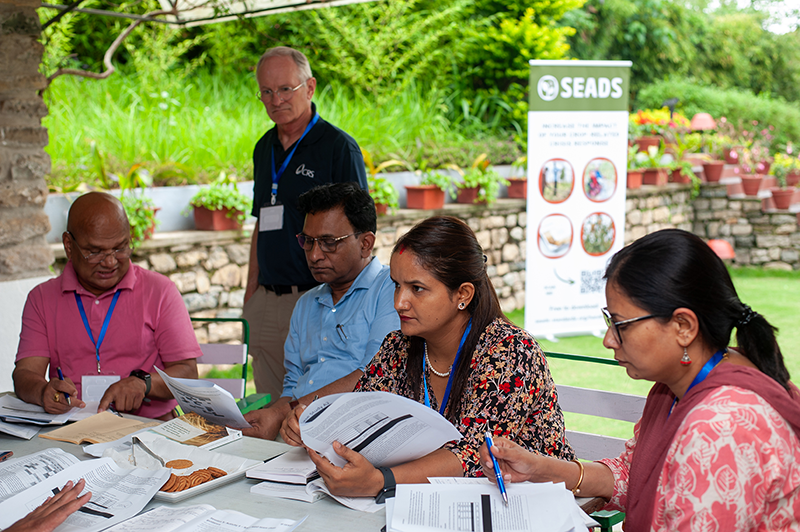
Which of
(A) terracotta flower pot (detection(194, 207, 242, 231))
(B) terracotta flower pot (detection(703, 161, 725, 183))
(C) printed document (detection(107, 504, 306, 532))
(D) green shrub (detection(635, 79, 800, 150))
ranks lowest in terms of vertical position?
(C) printed document (detection(107, 504, 306, 532))

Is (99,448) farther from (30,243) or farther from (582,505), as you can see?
(30,243)

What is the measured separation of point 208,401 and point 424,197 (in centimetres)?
439

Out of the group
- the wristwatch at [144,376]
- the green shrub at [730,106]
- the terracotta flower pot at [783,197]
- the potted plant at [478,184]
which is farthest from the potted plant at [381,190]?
the green shrub at [730,106]

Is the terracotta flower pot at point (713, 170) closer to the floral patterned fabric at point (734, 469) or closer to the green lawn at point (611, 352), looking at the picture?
the green lawn at point (611, 352)

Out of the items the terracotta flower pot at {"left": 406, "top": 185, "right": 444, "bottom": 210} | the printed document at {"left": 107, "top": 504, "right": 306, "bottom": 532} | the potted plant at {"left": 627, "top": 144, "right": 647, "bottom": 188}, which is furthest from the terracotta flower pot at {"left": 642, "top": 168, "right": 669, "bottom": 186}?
the printed document at {"left": 107, "top": 504, "right": 306, "bottom": 532}

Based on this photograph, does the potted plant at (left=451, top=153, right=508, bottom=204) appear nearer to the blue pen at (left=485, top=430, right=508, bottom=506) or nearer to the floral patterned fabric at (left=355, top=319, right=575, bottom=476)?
the floral patterned fabric at (left=355, top=319, right=575, bottom=476)

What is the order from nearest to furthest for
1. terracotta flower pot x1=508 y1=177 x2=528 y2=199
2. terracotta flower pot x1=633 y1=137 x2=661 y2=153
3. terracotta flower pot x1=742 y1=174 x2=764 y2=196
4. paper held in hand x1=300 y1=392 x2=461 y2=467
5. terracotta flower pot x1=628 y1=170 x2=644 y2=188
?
1. paper held in hand x1=300 y1=392 x2=461 y2=467
2. terracotta flower pot x1=508 y1=177 x2=528 y2=199
3. terracotta flower pot x1=628 y1=170 x2=644 y2=188
4. terracotta flower pot x1=633 y1=137 x2=661 y2=153
5. terracotta flower pot x1=742 y1=174 x2=764 y2=196

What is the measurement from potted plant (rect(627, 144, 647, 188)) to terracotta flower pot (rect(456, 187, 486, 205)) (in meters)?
2.26

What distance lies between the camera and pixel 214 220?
A: 4789 mm

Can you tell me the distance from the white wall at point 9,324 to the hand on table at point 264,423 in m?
1.73

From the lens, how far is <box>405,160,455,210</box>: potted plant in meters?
6.16

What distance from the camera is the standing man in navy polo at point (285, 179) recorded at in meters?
3.07

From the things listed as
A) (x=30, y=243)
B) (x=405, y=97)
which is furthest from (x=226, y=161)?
(x=405, y=97)

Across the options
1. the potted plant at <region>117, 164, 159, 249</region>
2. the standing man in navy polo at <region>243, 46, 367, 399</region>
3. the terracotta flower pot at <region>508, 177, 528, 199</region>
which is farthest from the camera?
the terracotta flower pot at <region>508, 177, 528, 199</region>
